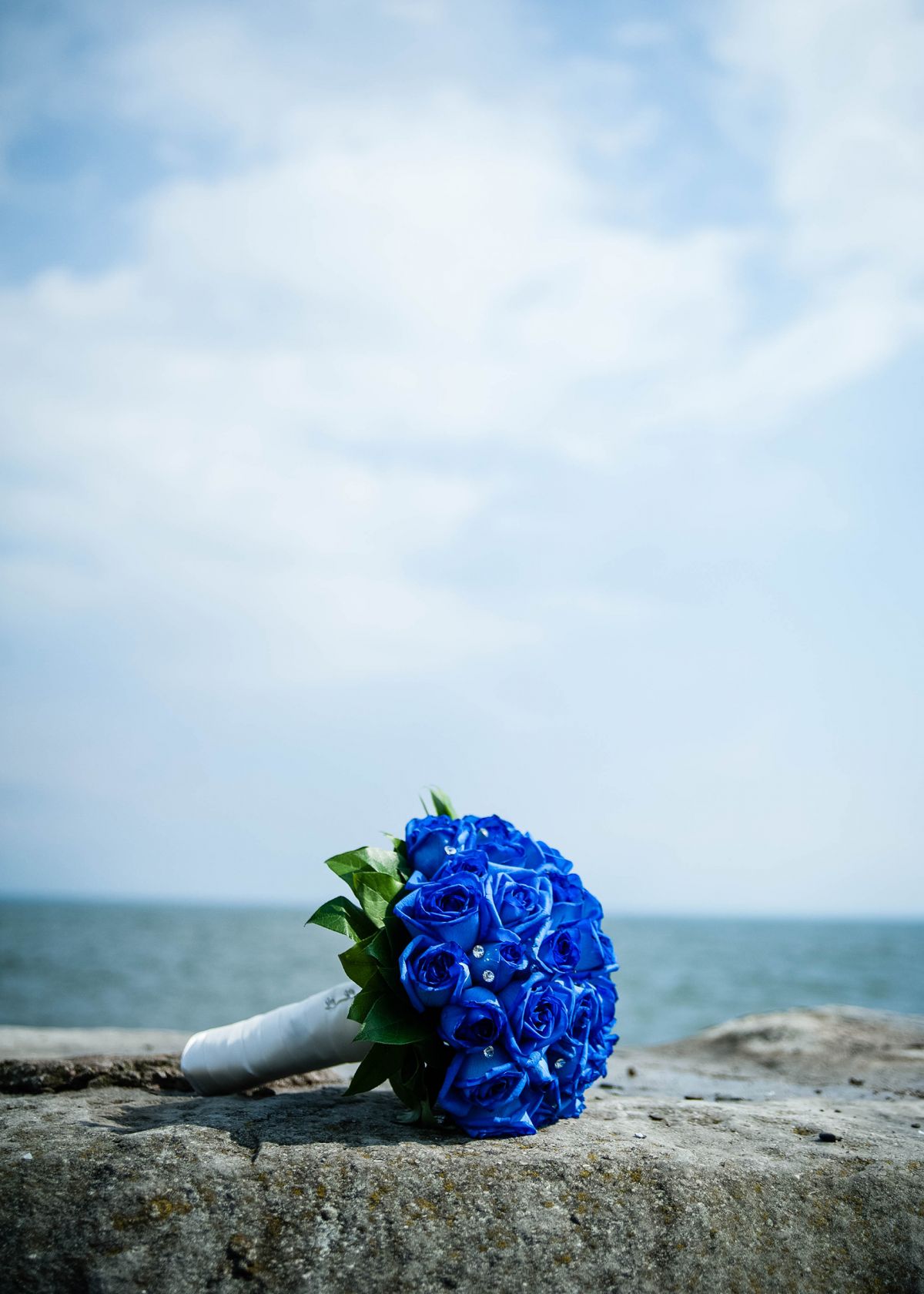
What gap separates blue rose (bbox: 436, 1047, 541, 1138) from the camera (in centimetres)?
339

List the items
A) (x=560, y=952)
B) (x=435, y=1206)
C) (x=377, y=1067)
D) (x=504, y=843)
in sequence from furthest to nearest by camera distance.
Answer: (x=504, y=843), (x=560, y=952), (x=377, y=1067), (x=435, y=1206)

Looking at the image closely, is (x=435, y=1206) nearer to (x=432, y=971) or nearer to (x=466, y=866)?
(x=432, y=971)

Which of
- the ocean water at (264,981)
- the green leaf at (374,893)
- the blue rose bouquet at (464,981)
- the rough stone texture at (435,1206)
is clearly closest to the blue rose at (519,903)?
the blue rose bouquet at (464,981)

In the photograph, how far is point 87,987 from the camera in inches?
1091

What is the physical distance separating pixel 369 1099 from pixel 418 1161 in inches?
44.9

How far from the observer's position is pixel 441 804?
420 centimetres

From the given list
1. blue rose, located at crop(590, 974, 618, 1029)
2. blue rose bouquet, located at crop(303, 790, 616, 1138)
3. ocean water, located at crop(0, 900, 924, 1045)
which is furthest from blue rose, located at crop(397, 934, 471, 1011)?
ocean water, located at crop(0, 900, 924, 1045)

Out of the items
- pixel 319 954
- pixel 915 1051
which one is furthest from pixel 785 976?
pixel 915 1051

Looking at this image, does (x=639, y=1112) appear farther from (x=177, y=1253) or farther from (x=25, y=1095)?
(x=25, y=1095)

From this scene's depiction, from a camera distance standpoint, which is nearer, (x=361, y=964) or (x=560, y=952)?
(x=361, y=964)

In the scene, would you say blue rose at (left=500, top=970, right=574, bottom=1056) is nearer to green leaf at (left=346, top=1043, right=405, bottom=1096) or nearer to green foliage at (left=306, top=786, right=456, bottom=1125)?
green foliage at (left=306, top=786, right=456, bottom=1125)

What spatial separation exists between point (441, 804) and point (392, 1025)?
1070 mm

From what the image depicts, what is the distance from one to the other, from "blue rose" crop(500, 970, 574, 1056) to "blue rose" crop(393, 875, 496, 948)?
25 cm

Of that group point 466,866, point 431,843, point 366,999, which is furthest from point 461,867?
point 366,999
